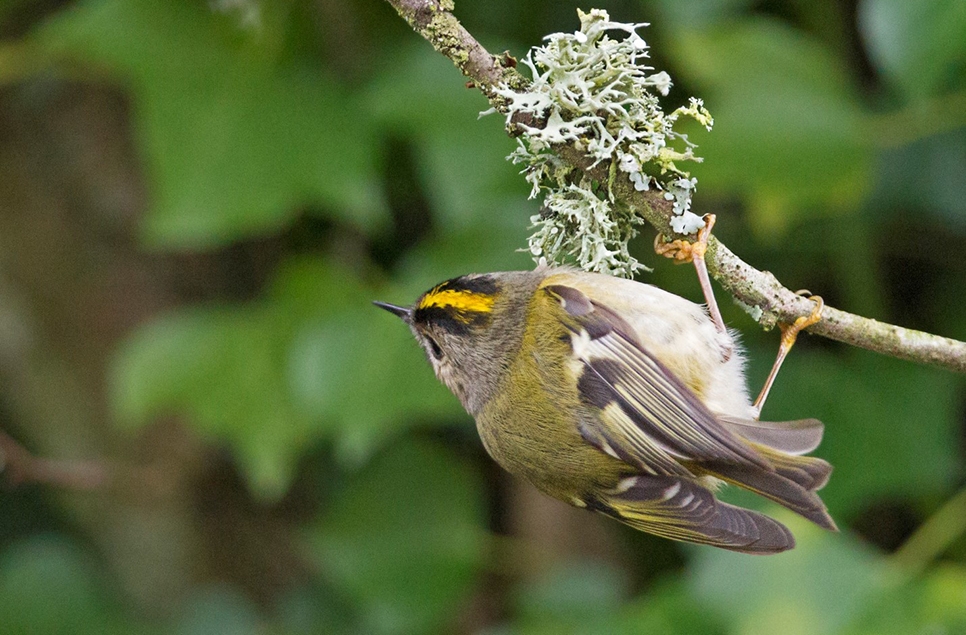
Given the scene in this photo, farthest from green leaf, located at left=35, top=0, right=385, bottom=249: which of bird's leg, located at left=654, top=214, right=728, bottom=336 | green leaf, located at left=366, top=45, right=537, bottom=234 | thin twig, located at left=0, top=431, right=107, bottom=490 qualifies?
bird's leg, located at left=654, top=214, right=728, bottom=336

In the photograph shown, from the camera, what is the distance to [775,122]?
2.77m

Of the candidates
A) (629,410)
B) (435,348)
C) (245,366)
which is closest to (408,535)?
(245,366)

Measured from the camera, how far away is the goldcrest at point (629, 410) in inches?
69.8

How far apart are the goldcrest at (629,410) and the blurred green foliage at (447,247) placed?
629mm

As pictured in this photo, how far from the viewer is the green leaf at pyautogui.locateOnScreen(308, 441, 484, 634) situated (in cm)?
326

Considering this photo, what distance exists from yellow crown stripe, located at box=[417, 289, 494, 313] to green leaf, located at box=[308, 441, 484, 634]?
133 centimetres

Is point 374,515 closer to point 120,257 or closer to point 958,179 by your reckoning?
point 120,257

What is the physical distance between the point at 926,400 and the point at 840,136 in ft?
2.70

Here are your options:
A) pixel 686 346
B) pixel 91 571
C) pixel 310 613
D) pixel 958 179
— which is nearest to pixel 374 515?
pixel 310 613

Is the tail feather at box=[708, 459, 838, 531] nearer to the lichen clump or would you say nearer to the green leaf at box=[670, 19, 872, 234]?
the lichen clump

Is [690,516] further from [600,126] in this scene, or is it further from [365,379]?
[365,379]

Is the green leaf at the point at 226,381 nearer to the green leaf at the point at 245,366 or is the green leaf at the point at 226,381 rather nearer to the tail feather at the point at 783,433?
the green leaf at the point at 245,366

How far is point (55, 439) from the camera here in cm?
378

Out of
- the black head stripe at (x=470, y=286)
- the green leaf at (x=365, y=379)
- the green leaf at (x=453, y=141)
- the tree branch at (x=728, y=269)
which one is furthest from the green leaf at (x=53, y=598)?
the tree branch at (x=728, y=269)
